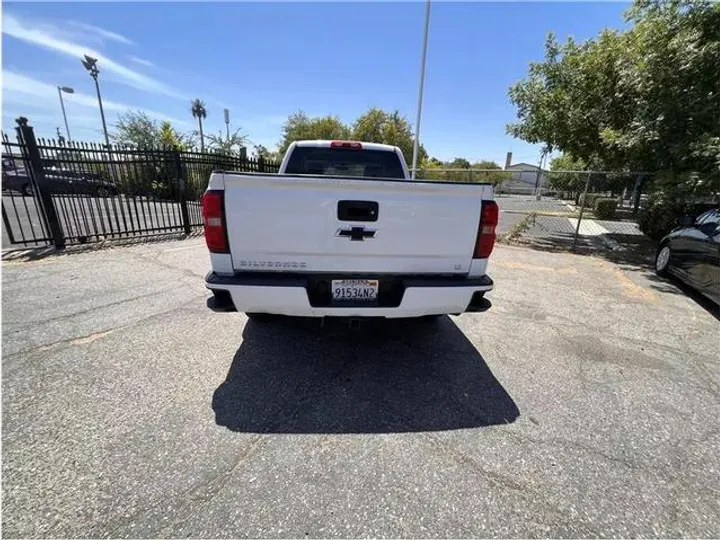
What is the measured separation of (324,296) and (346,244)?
0.48m

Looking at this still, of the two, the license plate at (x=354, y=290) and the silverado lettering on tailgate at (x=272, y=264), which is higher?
the silverado lettering on tailgate at (x=272, y=264)

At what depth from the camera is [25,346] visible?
3271 mm

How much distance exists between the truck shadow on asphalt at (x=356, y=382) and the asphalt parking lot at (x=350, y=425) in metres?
0.02

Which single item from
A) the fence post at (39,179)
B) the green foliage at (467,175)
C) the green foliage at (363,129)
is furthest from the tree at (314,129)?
the fence post at (39,179)

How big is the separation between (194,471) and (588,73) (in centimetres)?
1184

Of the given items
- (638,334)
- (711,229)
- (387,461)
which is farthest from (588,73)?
(387,461)

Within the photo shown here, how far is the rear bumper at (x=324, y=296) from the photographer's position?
2562 millimetres

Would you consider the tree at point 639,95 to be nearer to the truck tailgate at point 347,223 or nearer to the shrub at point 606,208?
the truck tailgate at point 347,223

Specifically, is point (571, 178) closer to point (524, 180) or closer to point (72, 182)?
point (72, 182)

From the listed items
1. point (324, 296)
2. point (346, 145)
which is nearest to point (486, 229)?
point (324, 296)

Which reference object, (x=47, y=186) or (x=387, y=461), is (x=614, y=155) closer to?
(x=387, y=461)

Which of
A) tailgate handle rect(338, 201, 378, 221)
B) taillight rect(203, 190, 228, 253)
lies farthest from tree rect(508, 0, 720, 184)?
taillight rect(203, 190, 228, 253)

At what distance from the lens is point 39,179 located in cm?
632

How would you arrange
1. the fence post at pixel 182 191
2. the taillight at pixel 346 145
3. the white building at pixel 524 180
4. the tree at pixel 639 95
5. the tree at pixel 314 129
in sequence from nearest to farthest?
the taillight at pixel 346 145, the tree at pixel 639 95, the fence post at pixel 182 191, the white building at pixel 524 180, the tree at pixel 314 129
